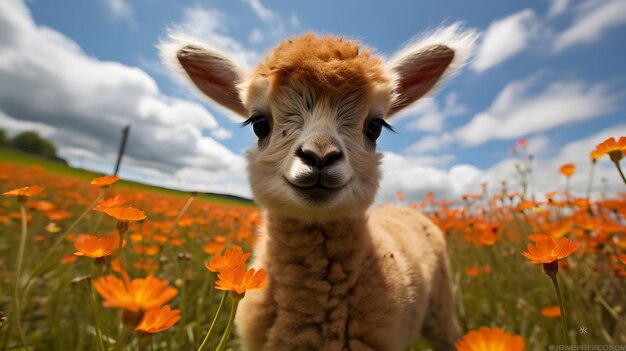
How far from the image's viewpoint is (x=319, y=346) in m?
1.94

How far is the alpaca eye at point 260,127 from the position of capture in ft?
8.44

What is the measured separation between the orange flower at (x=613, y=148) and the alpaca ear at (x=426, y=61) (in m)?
1.55

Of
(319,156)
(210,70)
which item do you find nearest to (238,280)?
(319,156)

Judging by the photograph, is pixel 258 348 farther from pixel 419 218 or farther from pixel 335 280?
A: pixel 419 218

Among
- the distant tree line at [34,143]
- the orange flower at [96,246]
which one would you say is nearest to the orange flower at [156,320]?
the orange flower at [96,246]

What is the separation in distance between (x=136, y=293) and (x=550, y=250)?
1252mm

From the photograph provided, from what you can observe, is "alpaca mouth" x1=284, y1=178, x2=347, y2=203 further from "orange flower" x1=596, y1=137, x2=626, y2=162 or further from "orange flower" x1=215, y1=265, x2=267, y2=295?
"orange flower" x1=596, y1=137, x2=626, y2=162

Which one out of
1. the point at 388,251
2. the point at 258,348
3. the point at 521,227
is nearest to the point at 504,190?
the point at 521,227

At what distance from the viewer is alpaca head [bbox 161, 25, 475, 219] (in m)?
1.96

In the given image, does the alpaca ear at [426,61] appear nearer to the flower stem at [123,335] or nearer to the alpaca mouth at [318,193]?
the alpaca mouth at [318,193]

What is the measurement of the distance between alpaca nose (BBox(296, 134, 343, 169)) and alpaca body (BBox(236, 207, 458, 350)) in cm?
53

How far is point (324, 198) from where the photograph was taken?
196cm

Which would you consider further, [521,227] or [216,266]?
[521,227]

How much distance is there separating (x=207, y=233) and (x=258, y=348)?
325cm
